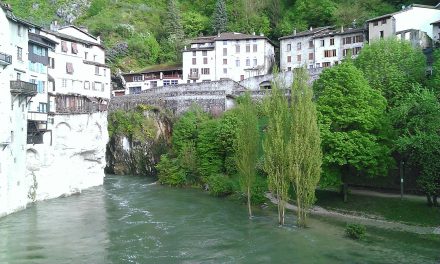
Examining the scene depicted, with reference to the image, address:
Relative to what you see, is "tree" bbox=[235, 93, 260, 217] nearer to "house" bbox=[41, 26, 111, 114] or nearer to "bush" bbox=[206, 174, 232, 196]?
"bush" bbox=[206, 174, 232, 196]

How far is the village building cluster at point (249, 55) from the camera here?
252ft

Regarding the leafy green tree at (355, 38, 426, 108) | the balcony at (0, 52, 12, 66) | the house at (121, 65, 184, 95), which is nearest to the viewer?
the balcony at (0, 52, 12, 66)

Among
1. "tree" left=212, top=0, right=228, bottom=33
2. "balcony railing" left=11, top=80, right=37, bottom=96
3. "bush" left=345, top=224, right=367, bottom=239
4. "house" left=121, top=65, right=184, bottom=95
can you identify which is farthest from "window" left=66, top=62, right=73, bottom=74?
"bush" left=345, top=224, right=367, bottom=239

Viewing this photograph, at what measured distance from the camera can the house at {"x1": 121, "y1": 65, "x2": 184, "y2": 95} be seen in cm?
8750

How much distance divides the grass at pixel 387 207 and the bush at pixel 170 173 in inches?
803

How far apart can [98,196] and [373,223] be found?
32.4 metres

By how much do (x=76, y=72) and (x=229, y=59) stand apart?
30.1 m

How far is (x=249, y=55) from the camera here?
Result: 8438cm

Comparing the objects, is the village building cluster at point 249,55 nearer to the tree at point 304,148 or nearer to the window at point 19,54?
the window at point 19,54

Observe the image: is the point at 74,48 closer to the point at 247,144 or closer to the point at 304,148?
the point at 247,144

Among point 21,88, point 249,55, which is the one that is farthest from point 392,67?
point 21,88

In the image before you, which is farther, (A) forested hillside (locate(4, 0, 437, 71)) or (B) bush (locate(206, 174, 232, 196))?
(A) forested hillside (locate(4, 0, 437, 71))

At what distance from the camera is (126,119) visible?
71562 millimetres

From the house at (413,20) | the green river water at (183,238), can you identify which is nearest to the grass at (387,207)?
the green river water at (183,238)
